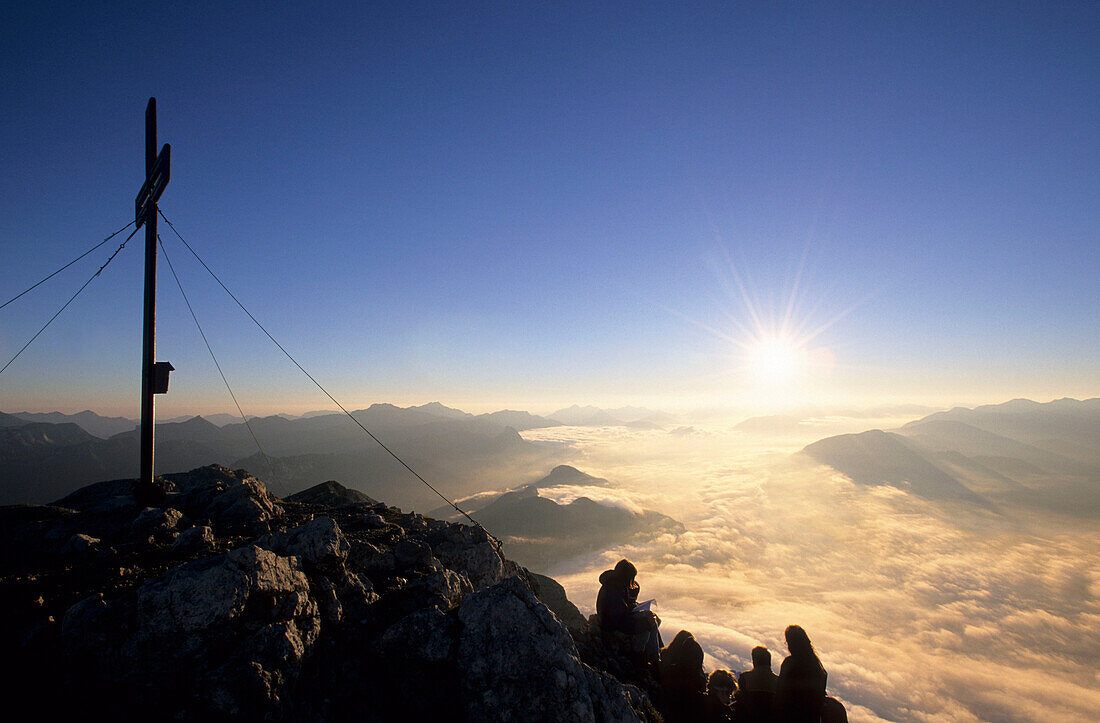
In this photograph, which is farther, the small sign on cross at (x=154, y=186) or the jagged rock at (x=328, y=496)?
the jagged rock at (x=328, y=496)

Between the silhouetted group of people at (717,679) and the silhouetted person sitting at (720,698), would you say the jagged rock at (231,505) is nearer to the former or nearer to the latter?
the silhouetted group of people at (717,679)

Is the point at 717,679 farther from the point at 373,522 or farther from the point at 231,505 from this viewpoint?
the point at 231,505

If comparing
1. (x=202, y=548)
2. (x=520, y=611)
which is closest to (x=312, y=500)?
(x=202, y=548)

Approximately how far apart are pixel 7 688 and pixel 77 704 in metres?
0.98

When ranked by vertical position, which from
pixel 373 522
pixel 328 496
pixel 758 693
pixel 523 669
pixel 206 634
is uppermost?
pixel 206 634

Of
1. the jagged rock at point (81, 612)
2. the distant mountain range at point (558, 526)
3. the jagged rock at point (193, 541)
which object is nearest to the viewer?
the jagged rock at point (81, 612)

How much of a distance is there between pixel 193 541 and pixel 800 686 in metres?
13.2

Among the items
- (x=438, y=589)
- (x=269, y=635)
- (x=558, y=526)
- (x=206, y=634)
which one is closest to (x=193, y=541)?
(x=206, y=634)

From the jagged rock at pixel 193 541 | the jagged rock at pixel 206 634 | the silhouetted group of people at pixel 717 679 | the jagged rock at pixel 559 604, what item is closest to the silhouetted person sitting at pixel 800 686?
the silhouetted group of people at pixel 717 679

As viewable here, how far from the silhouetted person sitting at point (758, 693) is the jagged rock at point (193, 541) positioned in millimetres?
12055

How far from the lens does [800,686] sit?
8273mm

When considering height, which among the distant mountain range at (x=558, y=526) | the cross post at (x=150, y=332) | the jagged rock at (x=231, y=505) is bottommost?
the distant mountain range at (x=558, y=526)

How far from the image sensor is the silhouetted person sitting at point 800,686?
823 cm

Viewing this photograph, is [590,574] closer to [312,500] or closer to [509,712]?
[312,500]
